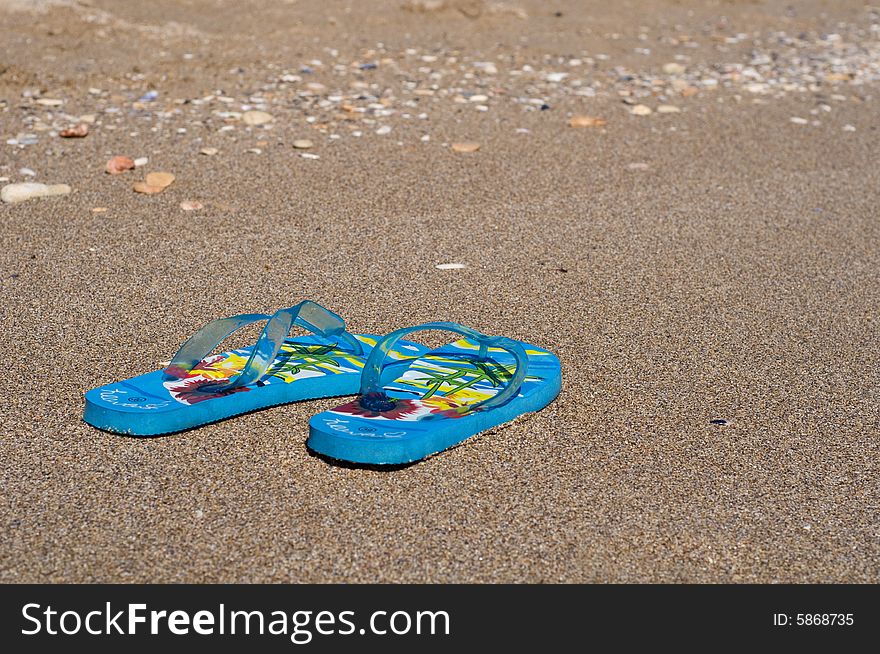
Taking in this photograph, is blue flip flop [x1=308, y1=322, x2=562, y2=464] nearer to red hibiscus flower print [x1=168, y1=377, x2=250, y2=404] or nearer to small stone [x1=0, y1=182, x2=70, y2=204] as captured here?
red hibiscus flower print [x1=168, y1=377, x2=250, y2=404]

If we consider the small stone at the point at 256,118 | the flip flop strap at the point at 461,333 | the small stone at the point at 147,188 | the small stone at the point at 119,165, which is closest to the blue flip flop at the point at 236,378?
the flip flop strap at the point at 461,333

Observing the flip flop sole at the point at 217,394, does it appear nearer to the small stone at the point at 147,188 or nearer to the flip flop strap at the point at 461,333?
the flip flop strap at the point at 461,333

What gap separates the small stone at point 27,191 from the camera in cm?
418

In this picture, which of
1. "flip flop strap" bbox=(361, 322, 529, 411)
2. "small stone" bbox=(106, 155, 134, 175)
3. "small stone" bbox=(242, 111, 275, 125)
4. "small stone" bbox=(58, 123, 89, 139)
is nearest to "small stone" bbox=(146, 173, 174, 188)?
"small stone" bbox=(106, 155, 134, 175)

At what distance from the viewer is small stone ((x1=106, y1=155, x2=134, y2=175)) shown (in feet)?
14.7

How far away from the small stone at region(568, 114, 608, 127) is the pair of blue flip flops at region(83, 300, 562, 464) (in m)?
2.60

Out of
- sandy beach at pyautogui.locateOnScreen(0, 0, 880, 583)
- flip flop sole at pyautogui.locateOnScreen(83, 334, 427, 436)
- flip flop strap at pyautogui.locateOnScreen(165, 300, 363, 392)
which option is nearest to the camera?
sandy beach at pyautogui.locateOnScreen(0, 0, 880, 583)

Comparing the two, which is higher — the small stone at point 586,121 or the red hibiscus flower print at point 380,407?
the red hibiscus flower print at point 380,407

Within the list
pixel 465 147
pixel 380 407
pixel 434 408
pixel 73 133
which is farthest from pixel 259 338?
pixel 73 133

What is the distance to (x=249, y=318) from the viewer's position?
2703 millimetres

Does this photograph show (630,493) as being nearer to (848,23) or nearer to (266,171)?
(266,171)

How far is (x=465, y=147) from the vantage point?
4867 mm

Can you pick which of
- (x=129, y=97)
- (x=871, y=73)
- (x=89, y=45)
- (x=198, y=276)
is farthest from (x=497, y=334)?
(x=871, y=73)

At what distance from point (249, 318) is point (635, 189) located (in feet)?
7.52
